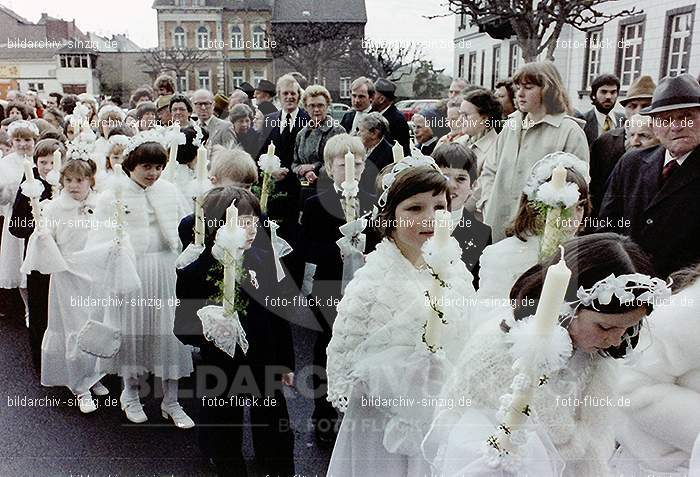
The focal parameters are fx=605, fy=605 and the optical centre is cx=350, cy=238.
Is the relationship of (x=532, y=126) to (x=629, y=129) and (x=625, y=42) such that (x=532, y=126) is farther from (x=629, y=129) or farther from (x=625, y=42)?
(x=625, y=42)

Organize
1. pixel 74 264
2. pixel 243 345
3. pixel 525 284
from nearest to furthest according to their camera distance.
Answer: pixel 525 284
pixel 243 345
pixel 74 264

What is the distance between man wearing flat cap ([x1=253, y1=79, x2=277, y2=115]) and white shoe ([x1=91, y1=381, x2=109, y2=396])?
153 inches

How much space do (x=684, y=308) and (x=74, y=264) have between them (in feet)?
11.5

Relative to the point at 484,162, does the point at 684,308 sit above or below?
below

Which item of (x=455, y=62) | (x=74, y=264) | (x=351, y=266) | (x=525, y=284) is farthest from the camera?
(x=455, y=62)

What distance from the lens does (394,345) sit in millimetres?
2277

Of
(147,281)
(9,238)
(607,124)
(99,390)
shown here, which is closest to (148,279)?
(147,281)

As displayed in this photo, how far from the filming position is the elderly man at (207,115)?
604 cm

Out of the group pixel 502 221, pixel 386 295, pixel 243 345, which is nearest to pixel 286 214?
pixel 502 221

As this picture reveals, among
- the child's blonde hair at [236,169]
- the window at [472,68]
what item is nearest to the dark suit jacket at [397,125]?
the window at [472,68]

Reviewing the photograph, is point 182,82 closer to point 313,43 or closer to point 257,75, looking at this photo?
point 257,75

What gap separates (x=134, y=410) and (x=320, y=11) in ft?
11.6

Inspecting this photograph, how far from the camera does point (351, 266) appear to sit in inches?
138

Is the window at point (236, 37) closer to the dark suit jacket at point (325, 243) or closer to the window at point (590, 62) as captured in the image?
the dark suit jacket at point (325, 243)
